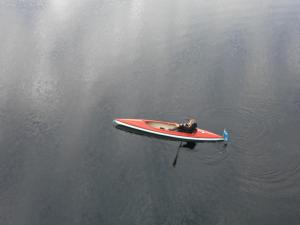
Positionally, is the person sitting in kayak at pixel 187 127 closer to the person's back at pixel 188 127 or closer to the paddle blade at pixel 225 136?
the person's back at pixel 188 127

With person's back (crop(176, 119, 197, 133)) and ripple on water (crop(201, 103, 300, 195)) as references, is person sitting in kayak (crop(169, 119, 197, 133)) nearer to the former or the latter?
person's back (crop(176, 119, 197, 133))

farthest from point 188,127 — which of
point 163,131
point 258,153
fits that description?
point 258,153

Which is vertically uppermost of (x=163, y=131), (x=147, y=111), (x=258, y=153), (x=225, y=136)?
(x=147, y=111)

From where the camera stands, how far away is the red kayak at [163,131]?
1604 inches

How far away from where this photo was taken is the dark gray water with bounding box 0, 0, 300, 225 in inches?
1291

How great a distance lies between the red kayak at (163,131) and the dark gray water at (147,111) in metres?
1.21

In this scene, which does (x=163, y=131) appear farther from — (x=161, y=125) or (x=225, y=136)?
(x=225, y=136)

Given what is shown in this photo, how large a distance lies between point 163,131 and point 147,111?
21.6 ft

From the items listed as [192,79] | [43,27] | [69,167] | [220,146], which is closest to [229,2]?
[192,79]

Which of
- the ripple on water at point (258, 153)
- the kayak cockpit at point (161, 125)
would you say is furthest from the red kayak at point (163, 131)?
the ripple on water at point (258, 153)

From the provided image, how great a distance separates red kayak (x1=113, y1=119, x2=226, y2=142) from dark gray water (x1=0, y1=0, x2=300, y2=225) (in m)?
1.21

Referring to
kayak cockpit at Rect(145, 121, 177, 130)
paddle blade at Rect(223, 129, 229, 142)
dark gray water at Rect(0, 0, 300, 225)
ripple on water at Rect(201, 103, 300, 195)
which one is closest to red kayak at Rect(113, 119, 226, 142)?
kayak cockpit at Rect(145, 121, 177, 130)

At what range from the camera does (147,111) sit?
153 feet

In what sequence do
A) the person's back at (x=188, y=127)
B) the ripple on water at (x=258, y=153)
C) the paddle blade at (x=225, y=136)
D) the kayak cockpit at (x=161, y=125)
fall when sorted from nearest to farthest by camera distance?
1. the ripple on water at (x=258, y=153)
2. the paddle blade at (x=225, y=136)
3. the person's back at (x=188, y=127)
4. the kayak cockpit at (x=161, y=125)
